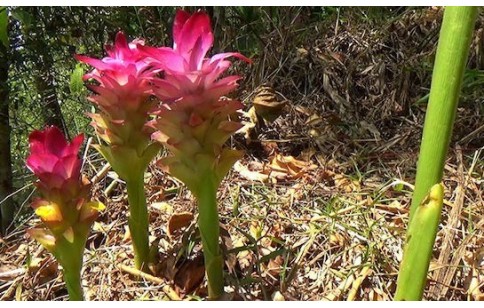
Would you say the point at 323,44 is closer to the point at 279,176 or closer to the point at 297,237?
the point at 279,176

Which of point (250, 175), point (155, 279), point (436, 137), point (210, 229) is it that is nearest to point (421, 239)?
point (436, 137)

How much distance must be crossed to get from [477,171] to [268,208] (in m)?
0.28

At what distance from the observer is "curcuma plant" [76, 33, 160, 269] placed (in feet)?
1.78

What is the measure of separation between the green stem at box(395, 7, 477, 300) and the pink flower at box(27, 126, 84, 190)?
10.5 inches

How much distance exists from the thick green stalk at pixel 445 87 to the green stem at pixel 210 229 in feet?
0.64

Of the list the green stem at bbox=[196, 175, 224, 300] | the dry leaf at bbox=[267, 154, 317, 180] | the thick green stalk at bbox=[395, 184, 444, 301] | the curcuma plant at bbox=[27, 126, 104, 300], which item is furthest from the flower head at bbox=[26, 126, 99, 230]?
the dry leaf at bbox=[267, 154, 317, 180]

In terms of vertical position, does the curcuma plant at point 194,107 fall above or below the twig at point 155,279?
above

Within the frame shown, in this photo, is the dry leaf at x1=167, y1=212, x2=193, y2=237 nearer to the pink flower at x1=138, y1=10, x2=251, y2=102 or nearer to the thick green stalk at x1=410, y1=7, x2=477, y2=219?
the pink flower at x1=138, y1=10, x2=251, y2=102

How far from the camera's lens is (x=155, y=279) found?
0.62m

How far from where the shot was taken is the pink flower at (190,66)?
1.60 feet

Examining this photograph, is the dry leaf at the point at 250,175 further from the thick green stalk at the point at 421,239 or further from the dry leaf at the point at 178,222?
the thick green stalk at the point at 421,239

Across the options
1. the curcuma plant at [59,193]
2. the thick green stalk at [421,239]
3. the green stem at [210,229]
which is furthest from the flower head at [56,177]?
the thick green stalk at [421,239]

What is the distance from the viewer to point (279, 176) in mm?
812
